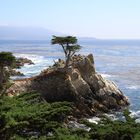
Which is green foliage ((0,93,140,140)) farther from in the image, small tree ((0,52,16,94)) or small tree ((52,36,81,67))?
small tree ((52,36,81,67))

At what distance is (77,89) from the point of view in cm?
5725

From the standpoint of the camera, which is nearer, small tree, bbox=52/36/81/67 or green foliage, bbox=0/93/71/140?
green foliage, bbox=0/93/71/140

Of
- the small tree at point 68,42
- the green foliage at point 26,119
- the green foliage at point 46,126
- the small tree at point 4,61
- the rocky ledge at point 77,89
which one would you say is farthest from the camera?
the small tree at point 68,42

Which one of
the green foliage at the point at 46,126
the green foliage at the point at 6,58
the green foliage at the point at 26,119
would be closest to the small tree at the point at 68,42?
the green foliage at the point at 6,58

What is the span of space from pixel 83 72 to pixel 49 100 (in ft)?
25.3

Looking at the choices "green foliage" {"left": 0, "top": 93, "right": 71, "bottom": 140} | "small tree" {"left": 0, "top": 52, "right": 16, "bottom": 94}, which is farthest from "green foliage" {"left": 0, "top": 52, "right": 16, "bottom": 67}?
"green foliage" {"left": 0, "top": 93, "right": 71, "bottom": 140}

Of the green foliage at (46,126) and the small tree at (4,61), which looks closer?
the green foliage at (46,126)

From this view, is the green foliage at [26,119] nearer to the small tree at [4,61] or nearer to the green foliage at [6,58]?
the small tree at [4,61]

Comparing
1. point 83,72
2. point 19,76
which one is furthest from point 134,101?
point 19,76

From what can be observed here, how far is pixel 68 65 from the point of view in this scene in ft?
197

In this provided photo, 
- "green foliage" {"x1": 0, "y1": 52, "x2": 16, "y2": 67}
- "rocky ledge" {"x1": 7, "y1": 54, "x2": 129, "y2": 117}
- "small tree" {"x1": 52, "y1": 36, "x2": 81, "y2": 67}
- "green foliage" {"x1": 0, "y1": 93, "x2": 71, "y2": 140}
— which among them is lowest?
"rocky ledge" {"x1": 7, "y1": 54, "x2": 129, "y2": 117}

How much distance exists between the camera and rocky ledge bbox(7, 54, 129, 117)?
5556 centimetres

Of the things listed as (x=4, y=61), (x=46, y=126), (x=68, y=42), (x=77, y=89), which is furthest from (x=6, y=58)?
(x=46, y=126)

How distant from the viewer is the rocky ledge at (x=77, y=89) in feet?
182
